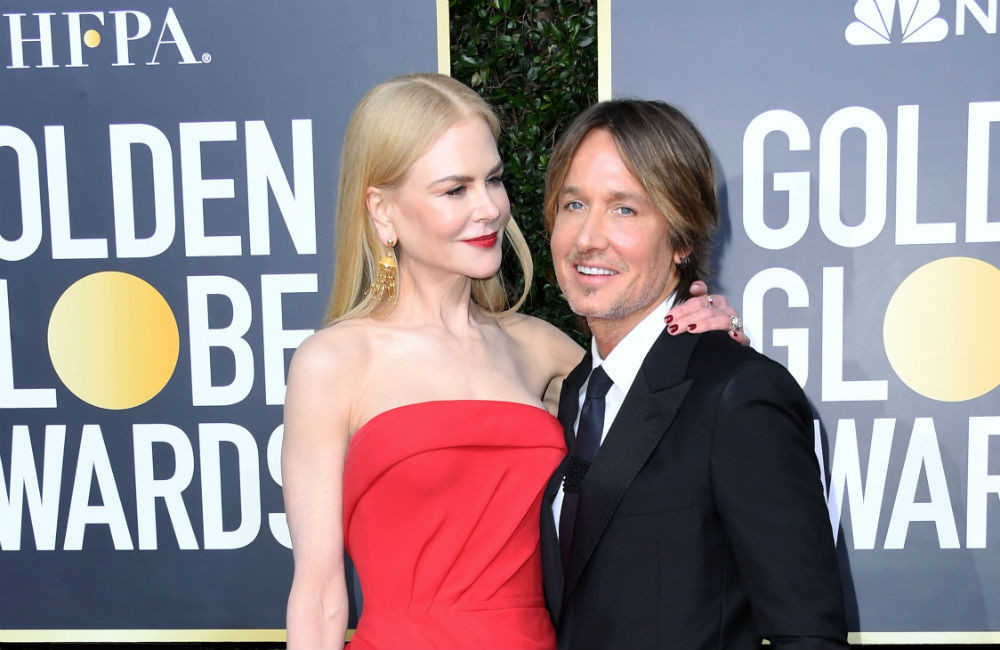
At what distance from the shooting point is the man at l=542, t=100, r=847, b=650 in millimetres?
1535

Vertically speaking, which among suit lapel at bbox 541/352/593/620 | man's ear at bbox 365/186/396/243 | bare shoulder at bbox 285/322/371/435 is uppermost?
man's ear at bbox 365/186/396/243

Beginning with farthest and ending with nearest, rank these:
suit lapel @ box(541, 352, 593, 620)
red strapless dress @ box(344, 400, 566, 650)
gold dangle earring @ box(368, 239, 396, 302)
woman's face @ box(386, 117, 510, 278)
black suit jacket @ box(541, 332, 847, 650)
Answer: gold dangle earring @ box(368, 239, 396, 302)
woman's face @ box(386, 117, 510, 278)
red strapless dress @ box(344, 400, 566, 650)
suit lapel @ box(541, 352, 593, 620)
black suit jacket @ box(541, 332, 847, 650)

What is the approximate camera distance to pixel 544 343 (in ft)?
8.46

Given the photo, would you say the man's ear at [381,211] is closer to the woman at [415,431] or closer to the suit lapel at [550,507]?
the woman at [415,431]

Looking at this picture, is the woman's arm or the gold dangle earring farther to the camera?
the gold dangle earring

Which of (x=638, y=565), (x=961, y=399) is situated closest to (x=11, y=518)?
(x=638, y=565)

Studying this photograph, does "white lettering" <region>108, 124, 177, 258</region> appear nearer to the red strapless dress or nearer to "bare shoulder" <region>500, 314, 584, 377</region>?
"bare shoulder" <region>500, 314, 584, 377</region>

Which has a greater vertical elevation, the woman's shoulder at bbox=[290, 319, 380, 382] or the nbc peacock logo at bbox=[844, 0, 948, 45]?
the nbc peacock logo at bbox=[844, 0, 948, 45]

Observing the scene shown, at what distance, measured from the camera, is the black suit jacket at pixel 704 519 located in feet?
5.01

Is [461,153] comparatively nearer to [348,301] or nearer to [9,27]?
[348,301]

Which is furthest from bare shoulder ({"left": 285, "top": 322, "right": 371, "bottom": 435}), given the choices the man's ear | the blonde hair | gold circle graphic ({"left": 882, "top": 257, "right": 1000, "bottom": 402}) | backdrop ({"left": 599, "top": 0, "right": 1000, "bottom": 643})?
gold circle graphic ({"left": 882, "top": 257, "right": 1000, "bottom": 402})

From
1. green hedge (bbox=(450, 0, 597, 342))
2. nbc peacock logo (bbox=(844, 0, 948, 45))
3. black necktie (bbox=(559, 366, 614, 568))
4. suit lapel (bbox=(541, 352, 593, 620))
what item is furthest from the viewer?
green hedge (bbox=(450, 0, 597, 342))

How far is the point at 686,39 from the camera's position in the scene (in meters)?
3.03

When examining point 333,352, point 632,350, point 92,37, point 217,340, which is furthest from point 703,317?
point 92,37
